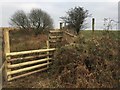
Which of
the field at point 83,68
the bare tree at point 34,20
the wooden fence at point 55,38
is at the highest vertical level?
the bare tree at point 34,20

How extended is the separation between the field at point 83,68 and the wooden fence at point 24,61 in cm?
25

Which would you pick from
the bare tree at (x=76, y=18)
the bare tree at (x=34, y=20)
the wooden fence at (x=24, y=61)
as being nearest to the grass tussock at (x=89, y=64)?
Result: the wooden fence at (x=24, y=61)

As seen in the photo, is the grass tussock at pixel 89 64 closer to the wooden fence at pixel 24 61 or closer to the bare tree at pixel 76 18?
the wooden fence at pixel 24 61

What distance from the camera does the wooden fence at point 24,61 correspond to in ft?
26.3

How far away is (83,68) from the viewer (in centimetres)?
830

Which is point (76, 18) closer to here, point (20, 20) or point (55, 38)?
point (20, 20)

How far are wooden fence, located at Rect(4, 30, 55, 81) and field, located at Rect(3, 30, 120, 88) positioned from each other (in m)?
0.25

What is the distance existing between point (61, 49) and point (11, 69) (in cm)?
232

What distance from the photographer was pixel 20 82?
8.12m

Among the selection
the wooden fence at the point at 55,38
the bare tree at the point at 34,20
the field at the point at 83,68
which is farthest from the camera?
the bare tree at the point at 34,20

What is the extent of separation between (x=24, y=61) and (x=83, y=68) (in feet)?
7.76

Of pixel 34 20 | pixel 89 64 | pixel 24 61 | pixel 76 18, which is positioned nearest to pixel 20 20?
pixel 34 20

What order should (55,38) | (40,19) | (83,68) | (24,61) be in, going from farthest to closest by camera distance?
(40,19)
(55,38)
(24,61)
(83,68)

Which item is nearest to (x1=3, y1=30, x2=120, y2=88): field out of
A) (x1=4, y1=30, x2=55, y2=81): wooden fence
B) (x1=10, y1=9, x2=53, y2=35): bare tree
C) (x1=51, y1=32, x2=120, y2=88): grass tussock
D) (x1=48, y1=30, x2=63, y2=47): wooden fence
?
(x1=51, y1=32, x2=120, y2=88): grass tussock
